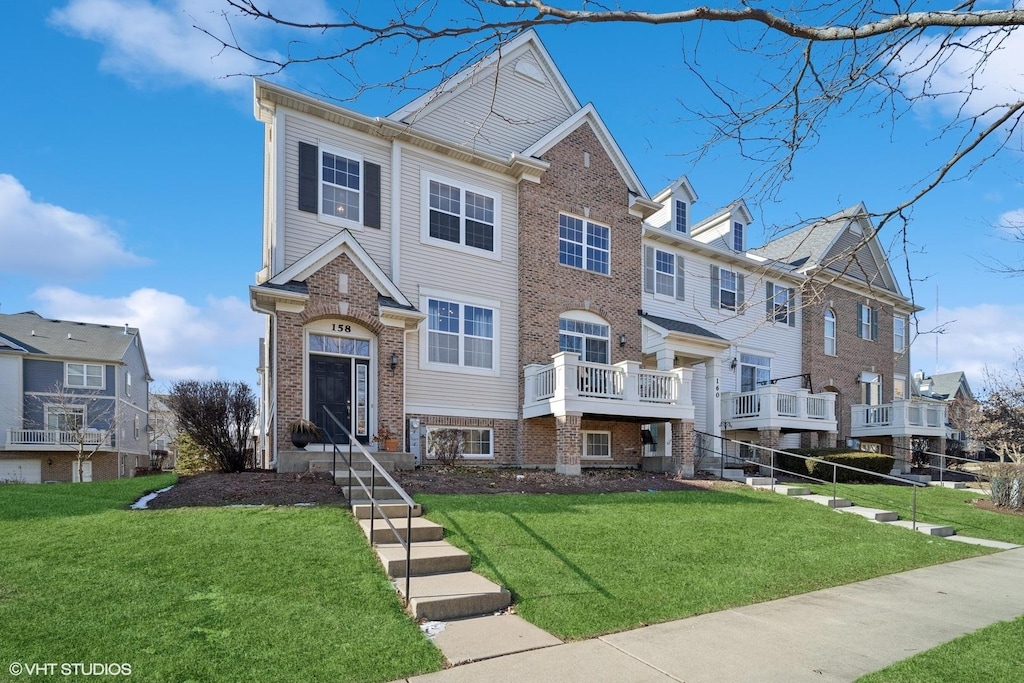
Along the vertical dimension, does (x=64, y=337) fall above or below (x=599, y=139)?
below

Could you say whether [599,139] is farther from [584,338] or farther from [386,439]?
[386,439]

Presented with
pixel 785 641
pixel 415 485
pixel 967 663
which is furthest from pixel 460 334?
pixel 967 663

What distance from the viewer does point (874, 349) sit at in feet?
86.6

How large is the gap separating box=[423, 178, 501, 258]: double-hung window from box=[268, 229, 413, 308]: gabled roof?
1.98 metres

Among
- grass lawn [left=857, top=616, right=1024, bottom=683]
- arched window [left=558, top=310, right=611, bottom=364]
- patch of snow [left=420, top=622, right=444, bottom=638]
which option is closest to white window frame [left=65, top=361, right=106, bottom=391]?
arched window [left=558, top=310, right=611, bottom=364]

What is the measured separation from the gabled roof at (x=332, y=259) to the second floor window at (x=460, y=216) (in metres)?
2.19

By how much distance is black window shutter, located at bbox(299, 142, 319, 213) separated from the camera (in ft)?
43.7

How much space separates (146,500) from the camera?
8.53 m

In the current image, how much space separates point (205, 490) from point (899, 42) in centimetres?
1008

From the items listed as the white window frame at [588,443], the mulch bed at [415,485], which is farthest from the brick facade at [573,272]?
the mulch bed at [415,485]

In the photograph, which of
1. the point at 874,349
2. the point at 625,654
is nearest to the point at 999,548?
the point at 625,654

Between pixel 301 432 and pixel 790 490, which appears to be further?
pixel 790 490

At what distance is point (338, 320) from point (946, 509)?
561 inches

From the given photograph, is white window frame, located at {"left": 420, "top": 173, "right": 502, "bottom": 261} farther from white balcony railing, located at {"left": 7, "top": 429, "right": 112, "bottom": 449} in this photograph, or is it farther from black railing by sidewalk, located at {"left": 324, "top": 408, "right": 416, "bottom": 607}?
white balcony railing, located at {"left": 7, "top": 429, "right": 112, "bottom": 449}
